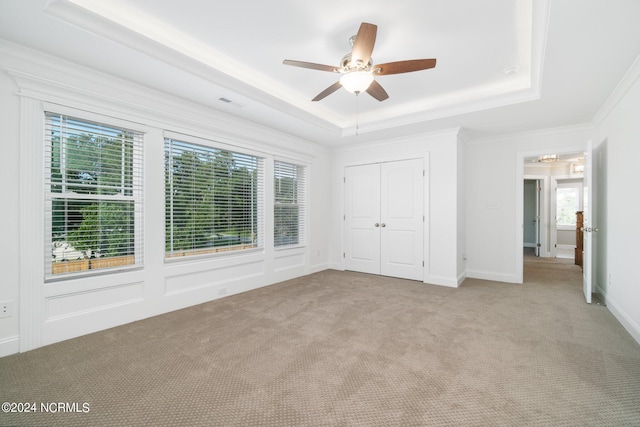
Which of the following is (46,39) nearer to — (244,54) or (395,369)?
(244,54)

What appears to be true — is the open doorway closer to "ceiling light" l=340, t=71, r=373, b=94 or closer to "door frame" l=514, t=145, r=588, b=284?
"door frame" l=514, t=145, r=588, b=284

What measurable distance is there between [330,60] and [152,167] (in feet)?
7.37

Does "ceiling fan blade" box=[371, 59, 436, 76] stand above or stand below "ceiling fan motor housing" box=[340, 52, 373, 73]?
below

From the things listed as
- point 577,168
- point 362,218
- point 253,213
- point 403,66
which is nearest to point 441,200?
point 362,218

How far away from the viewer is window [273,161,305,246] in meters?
4.82

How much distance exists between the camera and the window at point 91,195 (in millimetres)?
2566

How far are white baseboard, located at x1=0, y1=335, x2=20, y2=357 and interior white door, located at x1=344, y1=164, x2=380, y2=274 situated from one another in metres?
4.52

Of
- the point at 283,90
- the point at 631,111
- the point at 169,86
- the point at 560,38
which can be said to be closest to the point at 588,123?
the point at 631,111

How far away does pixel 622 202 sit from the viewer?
9.70ft

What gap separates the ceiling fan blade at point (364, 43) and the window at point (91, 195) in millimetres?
2442

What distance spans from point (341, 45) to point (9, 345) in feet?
12.5

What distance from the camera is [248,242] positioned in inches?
171

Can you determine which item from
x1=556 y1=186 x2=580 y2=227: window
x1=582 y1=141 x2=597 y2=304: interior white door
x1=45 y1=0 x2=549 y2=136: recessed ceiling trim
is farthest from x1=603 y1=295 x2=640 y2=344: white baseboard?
x1=556 y1=186 x2=580 y2=227: window

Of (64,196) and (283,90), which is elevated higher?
(283,90)
